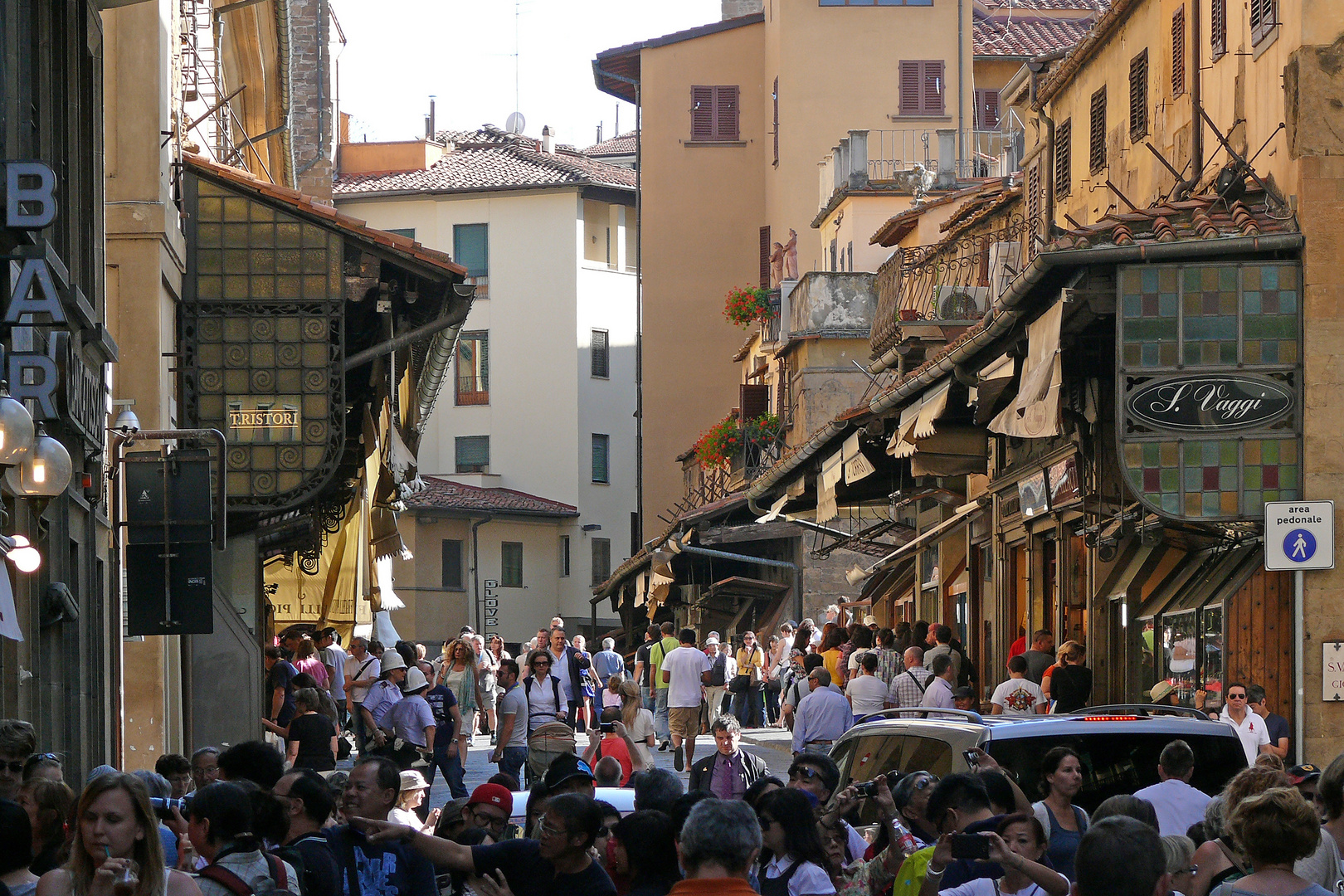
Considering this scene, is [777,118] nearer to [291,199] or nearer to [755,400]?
[755,400]

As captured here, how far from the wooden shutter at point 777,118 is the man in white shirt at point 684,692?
27055mm

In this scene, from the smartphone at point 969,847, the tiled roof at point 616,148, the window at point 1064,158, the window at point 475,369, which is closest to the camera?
the smartphone at point 969,847

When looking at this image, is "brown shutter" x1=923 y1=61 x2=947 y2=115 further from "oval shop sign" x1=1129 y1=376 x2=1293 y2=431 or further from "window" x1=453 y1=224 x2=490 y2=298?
"oval shop sign" x1=1129 y1=376 x2=1293 y2=431

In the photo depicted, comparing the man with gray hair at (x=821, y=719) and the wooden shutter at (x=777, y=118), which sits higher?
the wooden shutter at (x=777, y=118)

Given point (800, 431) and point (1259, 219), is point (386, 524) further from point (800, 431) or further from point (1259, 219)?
point (1259, 219)

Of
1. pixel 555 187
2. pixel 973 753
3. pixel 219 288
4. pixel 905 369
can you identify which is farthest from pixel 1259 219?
pixel 555 187

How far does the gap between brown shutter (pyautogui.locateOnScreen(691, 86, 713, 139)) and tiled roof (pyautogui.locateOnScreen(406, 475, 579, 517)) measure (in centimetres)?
1371

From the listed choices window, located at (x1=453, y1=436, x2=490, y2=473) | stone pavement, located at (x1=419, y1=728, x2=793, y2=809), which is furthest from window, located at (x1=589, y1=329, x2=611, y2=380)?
stone pavement, located at (x1=419, y1=728, x2=793, y2=809)

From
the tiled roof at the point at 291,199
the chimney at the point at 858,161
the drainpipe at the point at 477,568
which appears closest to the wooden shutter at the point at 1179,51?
the tiled roof at the point at 291,199

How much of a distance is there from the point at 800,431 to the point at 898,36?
1357 centimetres

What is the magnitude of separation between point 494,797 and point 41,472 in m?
3.75

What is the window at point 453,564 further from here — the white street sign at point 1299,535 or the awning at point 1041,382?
the white street sign at point 1299,535

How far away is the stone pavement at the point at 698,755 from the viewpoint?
71.8 ft

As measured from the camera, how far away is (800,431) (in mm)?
39219
